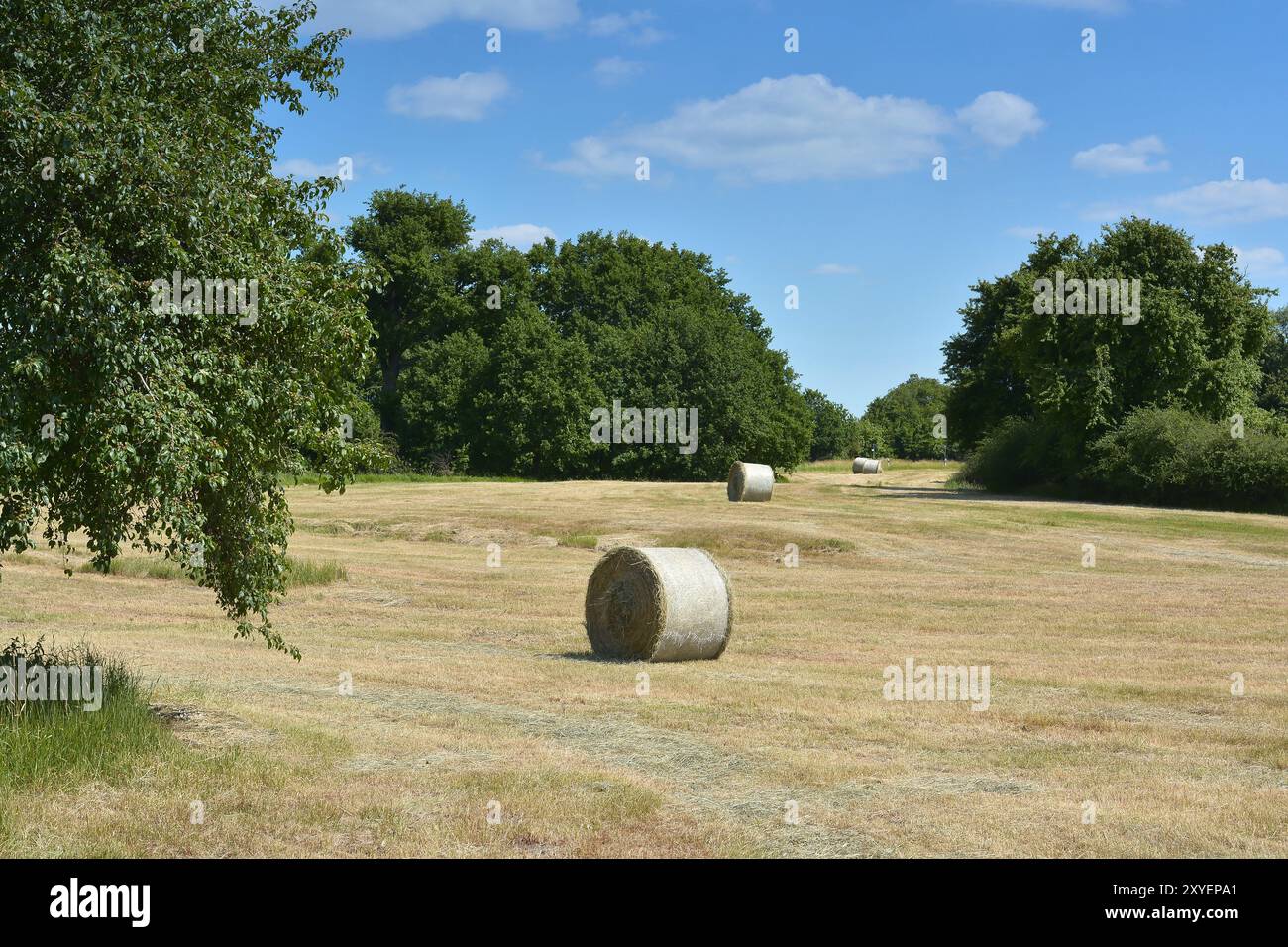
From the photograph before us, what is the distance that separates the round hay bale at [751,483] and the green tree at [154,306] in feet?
141

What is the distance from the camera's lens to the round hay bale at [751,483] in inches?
2132

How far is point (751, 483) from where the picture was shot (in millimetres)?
54219

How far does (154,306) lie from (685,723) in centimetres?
697

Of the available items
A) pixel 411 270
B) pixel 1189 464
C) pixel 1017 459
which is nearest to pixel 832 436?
pixel 411 270

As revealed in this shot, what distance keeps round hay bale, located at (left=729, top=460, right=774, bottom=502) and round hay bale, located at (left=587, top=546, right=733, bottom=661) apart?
114 feet

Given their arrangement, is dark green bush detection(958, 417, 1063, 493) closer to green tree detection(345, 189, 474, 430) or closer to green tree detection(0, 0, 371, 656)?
green tree detection(345, 189, 474, 430)

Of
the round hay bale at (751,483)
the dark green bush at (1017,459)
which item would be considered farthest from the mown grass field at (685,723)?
the dark green bush at (1017,459)

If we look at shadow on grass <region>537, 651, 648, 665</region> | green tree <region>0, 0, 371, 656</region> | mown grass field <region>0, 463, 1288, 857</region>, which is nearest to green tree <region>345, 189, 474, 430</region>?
mown grass field <region>0, 463, 1288, 857</region>

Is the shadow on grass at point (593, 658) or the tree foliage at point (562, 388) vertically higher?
the tree foliage at point (562, 388)

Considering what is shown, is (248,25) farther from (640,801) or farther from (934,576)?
(934,576)

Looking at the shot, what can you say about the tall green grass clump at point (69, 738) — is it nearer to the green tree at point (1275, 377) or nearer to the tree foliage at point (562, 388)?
the tree foliage at point (562, 388)

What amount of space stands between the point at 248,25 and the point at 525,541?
27492 millimetres

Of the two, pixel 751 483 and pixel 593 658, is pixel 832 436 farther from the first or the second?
pixel 593 658
